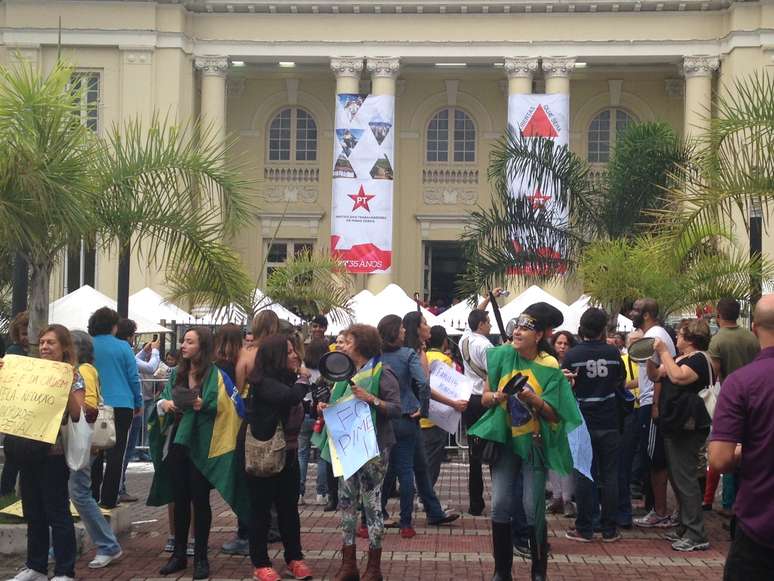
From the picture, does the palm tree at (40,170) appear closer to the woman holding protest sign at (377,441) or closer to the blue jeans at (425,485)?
the woman holding protest sign at (377,441)

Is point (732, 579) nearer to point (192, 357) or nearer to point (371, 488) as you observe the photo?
point (371, 488)

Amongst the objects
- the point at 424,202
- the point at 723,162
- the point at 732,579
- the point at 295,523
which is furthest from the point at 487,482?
the point at 424,202

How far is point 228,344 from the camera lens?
32.0 ft

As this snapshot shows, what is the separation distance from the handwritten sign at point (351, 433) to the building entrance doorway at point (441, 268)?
107ft

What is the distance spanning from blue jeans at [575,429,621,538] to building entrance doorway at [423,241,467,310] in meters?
30.4

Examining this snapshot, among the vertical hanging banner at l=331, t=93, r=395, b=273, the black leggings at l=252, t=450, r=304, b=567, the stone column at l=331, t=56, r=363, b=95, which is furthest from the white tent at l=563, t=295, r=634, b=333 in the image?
the stone column at l=331, t=56, r=363, b=95

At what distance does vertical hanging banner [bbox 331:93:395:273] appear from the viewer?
3512cm

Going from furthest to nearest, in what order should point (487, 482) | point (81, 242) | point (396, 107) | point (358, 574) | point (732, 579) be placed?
point (396, 107)
point (487, 482)
point (81, 242)
point (358, 574)
point (732, 579)

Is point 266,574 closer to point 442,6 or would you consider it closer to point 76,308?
point 76,308

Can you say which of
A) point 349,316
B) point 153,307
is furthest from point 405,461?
point 349,316

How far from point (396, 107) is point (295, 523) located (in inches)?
1301

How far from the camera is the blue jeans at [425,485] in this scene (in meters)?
11.6

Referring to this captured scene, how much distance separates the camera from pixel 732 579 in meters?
5.39

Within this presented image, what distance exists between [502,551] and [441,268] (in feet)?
111
